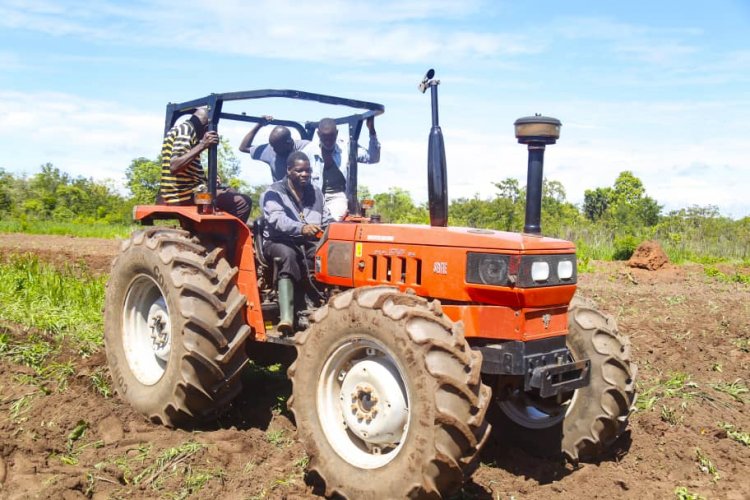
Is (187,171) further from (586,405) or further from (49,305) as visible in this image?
(586,405)

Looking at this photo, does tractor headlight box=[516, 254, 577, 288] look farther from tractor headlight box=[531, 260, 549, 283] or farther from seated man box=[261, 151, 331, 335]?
seated man box=[261, 151, 331, 335]

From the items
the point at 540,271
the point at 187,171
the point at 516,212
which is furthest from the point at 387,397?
the point at 516,212

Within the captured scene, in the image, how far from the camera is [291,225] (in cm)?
532

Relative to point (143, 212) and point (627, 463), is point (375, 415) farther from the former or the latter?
point (143, 212)

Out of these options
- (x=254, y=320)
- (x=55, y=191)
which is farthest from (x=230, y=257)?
(x=55, y=191)

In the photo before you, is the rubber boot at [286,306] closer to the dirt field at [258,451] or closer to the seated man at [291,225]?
the seated man at [291,225]

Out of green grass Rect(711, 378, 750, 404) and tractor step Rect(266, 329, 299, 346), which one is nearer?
tractor step Rect(266, 329, 299, 346)

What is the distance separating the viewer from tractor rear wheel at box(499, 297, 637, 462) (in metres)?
4.60

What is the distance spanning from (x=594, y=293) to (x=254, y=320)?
307 inches

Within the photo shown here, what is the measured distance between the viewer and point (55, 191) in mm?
36875

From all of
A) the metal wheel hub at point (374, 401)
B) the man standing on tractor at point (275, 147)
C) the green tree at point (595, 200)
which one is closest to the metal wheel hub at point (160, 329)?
the man standing on tractor at point (275, 147)

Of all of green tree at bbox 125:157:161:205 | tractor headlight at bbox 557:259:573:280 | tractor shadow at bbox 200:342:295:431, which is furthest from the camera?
green tree at bbox 125:157:161:205

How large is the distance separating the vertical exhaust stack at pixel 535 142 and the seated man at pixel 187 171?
8.33 ft

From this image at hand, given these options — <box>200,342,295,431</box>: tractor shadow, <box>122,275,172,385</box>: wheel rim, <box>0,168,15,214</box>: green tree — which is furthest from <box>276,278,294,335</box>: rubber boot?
<box>0,168,15,214</box>: green tree
